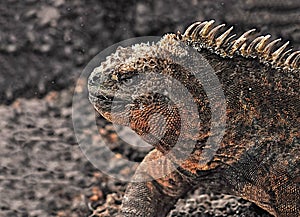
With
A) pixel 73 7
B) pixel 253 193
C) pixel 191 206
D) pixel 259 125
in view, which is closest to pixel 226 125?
pixel 259 125

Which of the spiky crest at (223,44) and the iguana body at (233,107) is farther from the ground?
the spiky crest at (223,44)

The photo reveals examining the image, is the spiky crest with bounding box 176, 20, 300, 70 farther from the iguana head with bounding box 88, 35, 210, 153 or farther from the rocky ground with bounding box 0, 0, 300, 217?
the rocky ground with bounding box 0, 0, 300, 217

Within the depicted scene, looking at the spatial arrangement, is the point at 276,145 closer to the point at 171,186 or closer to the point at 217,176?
Answer: the point at 217,176

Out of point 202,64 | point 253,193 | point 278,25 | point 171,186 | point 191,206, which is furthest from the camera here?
point 278,25

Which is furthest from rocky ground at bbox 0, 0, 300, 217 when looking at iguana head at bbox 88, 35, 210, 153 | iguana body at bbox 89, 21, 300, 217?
iguana head at bbox 88, 35, 210, 153

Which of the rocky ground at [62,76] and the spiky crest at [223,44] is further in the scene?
the rocky ground at [62,76]

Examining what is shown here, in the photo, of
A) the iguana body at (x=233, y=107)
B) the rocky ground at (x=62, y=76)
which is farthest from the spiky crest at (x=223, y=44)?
the rocky ground at (x=62, y=76)

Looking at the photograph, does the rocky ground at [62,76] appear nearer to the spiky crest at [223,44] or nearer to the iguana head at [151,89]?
the iguana head at [151,89]

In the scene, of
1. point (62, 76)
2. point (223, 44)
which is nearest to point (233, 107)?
point (223, 44)
